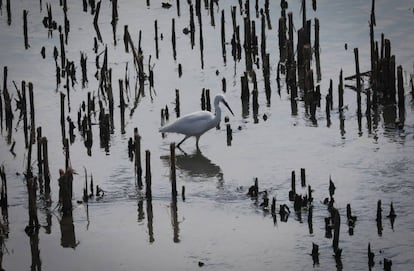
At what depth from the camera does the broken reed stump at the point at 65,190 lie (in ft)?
33.5

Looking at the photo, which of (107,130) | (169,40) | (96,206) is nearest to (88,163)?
(107,130)

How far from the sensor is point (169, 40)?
18719 millimetres

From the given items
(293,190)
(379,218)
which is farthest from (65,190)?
(379,218)

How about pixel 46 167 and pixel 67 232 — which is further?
pixel 46 167

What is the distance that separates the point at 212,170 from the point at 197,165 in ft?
1.51

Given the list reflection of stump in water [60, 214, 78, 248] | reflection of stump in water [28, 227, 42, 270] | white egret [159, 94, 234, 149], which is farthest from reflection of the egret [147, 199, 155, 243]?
white egret [159, 94, 234, 149]

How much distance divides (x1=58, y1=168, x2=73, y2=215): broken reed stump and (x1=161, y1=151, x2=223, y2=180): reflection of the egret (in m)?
2.36

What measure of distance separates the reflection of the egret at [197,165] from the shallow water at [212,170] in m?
0.02

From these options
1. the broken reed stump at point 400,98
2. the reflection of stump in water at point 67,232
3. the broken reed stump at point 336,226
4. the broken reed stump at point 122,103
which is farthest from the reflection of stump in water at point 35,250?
the broken reed stump at point 400,98

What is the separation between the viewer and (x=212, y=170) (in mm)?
12617

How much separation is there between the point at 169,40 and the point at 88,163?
630cm

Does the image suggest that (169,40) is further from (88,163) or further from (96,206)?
(96,206)

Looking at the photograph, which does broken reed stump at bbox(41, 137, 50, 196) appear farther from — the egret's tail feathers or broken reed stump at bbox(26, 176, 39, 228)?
the egret's tail feathers

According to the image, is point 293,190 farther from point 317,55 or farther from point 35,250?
point 317,55
